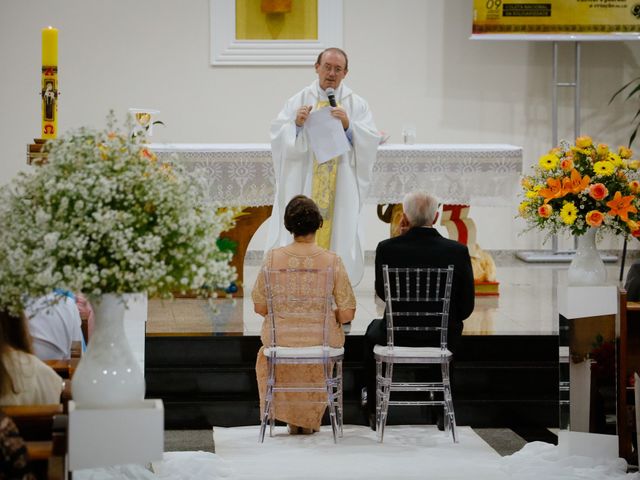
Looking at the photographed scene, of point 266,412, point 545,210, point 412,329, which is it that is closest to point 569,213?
point 545,210

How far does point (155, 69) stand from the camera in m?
11.3

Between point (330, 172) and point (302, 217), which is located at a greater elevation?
point (330, 172)

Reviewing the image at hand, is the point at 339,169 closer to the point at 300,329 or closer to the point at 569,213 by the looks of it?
the point at 300,329

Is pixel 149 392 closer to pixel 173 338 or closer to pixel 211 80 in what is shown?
pixel 173 338

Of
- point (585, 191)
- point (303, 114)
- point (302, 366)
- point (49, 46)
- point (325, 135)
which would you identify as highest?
point (49, 46)

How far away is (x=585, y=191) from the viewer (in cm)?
550

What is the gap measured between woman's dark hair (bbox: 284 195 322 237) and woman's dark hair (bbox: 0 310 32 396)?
242 centimetres

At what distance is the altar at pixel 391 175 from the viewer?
8375mm

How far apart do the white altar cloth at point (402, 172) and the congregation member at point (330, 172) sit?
71 centimetres

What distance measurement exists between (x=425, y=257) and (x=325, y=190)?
1.87 metres

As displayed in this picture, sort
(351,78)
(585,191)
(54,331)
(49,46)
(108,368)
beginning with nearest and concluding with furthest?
(108,368)
(54,331)
(49,46)
(585,191)
(351,78)

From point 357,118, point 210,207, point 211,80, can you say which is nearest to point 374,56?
point 211,80

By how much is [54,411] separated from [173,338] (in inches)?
130

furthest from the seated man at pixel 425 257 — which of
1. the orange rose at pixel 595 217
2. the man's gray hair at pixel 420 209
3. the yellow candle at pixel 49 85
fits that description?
the yellow candle at pixel 49 85
